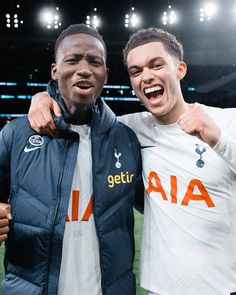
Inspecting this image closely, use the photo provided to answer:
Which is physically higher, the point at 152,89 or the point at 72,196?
the point at 152,89

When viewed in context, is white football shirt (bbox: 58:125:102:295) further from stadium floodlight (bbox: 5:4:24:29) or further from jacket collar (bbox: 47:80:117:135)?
stadium floodlight (bbox: 5:4:24:29)

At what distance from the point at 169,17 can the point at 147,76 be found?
53.5ft

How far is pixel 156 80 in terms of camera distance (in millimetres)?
1809

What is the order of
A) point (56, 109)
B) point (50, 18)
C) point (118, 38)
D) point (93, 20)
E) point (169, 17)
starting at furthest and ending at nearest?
point (118, 38)
point (93, 20)
point (169, 17)
point (50, 18)
point (56, 109)

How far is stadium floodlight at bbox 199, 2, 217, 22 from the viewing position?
16547 millimetres

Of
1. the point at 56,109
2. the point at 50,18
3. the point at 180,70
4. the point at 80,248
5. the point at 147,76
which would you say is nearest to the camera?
the point at 80,248

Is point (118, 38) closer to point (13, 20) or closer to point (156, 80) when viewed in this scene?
point (13, 20)

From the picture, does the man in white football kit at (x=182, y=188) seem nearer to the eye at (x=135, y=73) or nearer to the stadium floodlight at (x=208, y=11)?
the eye at (x=135, y=73)

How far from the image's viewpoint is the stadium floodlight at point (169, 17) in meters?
16.9

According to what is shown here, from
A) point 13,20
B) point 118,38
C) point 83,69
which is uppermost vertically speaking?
point 13,20

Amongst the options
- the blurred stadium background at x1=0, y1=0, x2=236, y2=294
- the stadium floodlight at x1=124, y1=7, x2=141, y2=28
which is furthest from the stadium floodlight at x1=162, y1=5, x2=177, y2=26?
the stadium floodlight at x1=124, y1=7, x2=141, y2=28

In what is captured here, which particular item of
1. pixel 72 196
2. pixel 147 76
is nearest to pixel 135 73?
pixel 147 76

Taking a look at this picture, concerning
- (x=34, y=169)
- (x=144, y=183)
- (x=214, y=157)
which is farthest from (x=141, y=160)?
(x=34, y=169)

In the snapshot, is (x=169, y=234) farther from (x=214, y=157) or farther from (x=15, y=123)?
(x=15, y=123)
